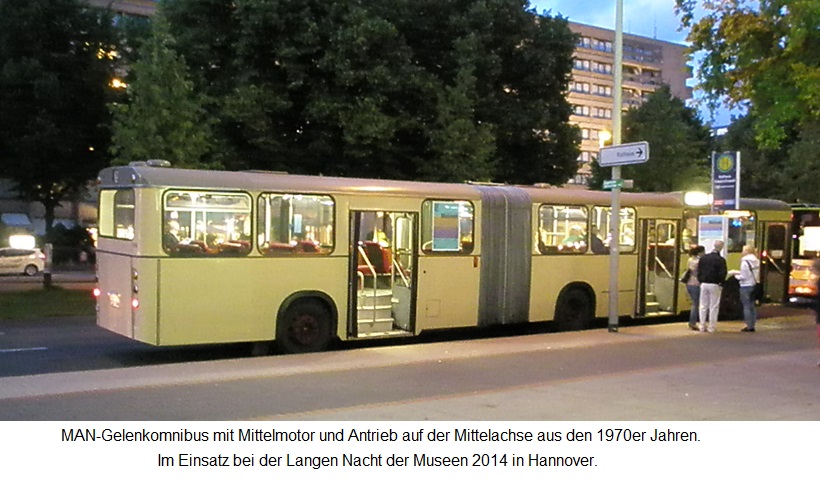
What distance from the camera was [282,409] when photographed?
9234 mm

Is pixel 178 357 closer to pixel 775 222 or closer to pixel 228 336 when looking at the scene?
pixel 228 336

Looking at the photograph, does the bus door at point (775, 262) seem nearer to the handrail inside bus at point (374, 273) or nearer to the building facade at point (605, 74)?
the handrail inside bus at point (374, 273)

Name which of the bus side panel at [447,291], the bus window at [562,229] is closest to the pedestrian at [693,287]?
the bus window at [562,229]

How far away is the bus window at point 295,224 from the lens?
13430 mm

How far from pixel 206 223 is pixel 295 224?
58.5 inches

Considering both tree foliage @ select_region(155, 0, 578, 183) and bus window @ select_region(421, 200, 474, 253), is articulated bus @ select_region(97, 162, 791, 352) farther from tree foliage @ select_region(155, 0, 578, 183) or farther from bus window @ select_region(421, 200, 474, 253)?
tree foliage @ select_region(155, 0, 578, 183)

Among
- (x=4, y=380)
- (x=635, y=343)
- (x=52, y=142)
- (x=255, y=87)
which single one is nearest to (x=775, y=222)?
(x=635, y=343)

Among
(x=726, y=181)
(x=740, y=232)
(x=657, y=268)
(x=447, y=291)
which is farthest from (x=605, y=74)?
(x=447, y=291)

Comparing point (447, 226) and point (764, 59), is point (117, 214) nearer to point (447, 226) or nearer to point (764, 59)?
point (447, 226)

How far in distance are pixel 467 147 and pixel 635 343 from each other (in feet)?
30.3

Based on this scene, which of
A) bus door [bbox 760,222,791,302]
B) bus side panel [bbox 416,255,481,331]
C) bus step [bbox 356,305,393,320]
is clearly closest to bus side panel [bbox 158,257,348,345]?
bus step [bbox 356,305,393,320]

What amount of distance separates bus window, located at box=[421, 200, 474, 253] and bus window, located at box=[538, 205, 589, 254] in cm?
171

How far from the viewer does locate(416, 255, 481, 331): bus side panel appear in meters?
15.2

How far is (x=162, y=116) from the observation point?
20.1m
